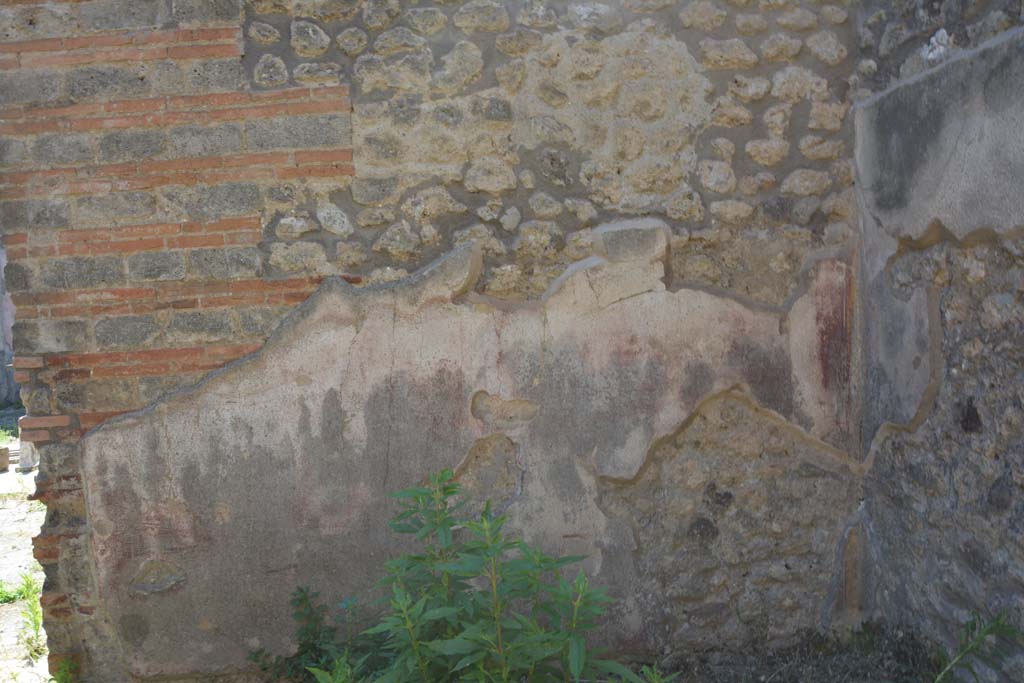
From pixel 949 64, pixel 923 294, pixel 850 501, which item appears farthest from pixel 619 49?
pixel 850 501

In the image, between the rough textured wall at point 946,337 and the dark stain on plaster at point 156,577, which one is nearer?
the rough textured wall at point 946,337

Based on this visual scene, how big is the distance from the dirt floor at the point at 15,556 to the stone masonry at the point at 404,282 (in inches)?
16.8

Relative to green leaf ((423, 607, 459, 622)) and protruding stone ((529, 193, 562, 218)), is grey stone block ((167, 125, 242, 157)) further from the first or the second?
green leaf ((423, 607, 459, 622))

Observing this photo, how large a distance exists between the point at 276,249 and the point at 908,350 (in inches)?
85.8

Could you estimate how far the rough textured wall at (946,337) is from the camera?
2.34m

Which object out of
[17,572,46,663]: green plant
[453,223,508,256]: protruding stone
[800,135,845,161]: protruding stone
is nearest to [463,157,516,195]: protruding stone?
[453,223,508,256]: protruding stone

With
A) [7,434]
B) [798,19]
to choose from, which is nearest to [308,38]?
[798,19]

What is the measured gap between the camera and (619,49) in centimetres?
311

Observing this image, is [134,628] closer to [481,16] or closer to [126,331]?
[126,331]

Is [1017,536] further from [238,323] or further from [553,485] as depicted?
[238,323]

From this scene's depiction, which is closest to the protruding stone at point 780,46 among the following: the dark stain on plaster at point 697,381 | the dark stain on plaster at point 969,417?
the dark stain on plaster at point 697,381

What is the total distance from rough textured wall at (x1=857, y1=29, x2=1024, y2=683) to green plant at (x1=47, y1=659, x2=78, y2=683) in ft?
9.47

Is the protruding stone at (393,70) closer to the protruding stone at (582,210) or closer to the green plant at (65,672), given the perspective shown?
the protruding stone at (582,210)

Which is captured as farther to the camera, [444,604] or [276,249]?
[276,249]
